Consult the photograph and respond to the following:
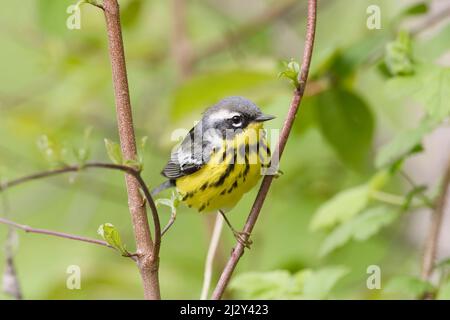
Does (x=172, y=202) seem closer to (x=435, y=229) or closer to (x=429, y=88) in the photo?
(x=429, y=88)

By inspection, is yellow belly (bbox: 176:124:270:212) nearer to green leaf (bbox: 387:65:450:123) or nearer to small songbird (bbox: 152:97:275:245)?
small songbird (bbox: 152:97:275:245)

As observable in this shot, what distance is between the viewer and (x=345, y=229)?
238 centimetres

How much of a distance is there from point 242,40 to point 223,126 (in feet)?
5.23

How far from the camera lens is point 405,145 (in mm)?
2121

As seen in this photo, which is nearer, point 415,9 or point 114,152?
point 114,152

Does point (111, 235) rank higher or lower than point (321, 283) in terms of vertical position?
lower

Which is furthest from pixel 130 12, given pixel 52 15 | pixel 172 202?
pixel 172 202

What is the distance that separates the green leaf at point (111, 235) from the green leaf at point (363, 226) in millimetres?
957

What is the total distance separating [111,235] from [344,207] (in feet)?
3.71

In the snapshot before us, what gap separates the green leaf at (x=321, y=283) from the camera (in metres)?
2.11

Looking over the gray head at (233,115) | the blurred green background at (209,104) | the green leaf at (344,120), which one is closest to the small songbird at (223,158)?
the gray head at (233,115)

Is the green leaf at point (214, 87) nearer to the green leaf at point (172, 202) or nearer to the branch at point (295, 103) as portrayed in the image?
the branch at point (295, 103)
